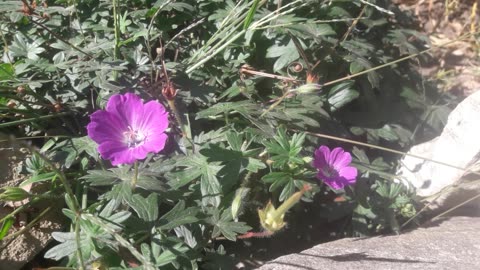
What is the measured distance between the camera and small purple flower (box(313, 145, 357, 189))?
1.83m

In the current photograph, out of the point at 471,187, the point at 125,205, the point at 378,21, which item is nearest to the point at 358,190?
the point at 471,187

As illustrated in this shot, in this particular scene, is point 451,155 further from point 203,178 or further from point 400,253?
point 203,178

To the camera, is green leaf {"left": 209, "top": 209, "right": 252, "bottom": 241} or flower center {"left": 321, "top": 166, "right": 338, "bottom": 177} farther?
flower center {"left": 321, "top": 166, "right": 338, "bottom": 177}

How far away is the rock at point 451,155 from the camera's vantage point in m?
2.13

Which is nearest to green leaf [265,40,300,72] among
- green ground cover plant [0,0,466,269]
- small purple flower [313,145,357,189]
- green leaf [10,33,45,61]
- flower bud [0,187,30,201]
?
green ground cover plant [0,0,466,269]

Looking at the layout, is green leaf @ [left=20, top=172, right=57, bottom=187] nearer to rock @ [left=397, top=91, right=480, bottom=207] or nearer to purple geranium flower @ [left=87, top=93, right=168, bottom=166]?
purple geranium flower @ [left=87, top=93, right=168, bottom=166]

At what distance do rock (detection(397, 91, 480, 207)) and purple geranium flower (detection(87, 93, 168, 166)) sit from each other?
973 millimetres

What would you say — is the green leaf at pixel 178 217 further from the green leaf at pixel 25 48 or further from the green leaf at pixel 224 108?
the green leaf at pixel 25 48

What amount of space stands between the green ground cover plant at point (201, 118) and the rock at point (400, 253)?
112 millimetres

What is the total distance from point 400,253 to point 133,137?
915 millimetres

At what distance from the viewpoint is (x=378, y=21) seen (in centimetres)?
238

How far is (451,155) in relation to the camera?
2186 millimetres

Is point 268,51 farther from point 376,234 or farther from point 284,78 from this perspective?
point 376,234

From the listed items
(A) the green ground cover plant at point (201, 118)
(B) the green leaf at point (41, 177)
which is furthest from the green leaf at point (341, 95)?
(B) the green leaf at point (41, 177)
